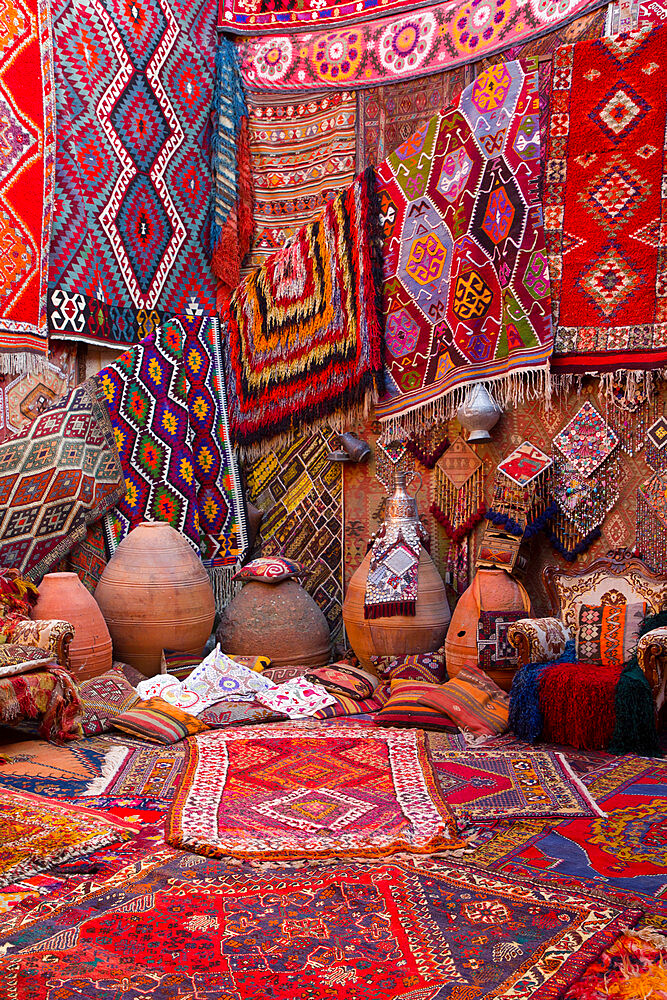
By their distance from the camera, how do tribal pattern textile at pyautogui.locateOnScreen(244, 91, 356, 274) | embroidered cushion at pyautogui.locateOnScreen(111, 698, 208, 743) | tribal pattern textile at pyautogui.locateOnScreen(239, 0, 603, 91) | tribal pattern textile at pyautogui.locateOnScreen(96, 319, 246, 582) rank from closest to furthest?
embroidered cushion at pyautogui.locateOnScreen(111, 698, 208, 743) → tribal pattern textile at pyautogui.locateOnScreen(239, 0, 603, 91) → tribal pattern textile at pyautogui.locateOnScreen(96, 319, 246, 582) → tribal pattern textile at pyautogui.locateOnScreen(244, 91, 356, 274)

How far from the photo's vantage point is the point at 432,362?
560 cm

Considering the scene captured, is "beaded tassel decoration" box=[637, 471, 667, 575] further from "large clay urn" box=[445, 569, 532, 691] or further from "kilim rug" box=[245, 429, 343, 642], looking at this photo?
"kilim rug" box=[245, 429, 343, 642]

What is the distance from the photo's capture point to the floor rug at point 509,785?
129 inches

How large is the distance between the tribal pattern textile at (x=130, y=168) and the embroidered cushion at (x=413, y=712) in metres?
2.96

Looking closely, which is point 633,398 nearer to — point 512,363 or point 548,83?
point 512,363

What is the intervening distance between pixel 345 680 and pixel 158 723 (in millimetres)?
1186

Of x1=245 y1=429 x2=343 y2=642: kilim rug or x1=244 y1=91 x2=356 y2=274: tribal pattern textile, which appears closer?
x1=245 y1=429 x2=343 y2=642: kilim rug

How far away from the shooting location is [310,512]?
20.4 feet

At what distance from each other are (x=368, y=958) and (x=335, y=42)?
19.4 ft

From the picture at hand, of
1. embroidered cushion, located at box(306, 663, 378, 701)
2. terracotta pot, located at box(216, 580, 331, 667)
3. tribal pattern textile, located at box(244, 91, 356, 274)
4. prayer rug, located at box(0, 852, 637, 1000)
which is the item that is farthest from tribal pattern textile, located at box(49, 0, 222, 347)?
prayer rug, located at box(0, 852, 637, 1000)

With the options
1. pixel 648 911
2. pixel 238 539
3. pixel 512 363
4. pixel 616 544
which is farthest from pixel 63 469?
pixel 648 911

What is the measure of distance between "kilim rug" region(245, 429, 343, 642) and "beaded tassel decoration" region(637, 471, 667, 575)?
2.02 meters

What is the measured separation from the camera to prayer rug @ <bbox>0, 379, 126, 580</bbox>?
5.18 metres

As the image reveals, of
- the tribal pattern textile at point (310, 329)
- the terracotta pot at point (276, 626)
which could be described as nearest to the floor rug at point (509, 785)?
the terracotta pot at point (276, 626)
